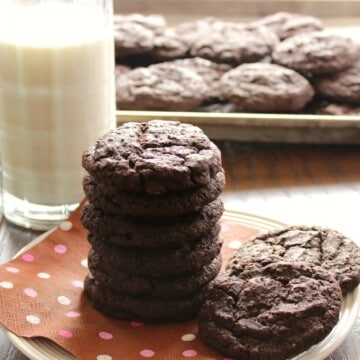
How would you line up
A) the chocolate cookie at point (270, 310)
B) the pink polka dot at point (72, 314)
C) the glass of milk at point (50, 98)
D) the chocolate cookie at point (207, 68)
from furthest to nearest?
the chocolate cookie at point (207, 68), the glass of milk at point (50, 98), the pink polka dot at point (72, 314), the chocolate cookie at point (270, 310)

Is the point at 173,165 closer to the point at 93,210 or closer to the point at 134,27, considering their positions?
the point at 93,210

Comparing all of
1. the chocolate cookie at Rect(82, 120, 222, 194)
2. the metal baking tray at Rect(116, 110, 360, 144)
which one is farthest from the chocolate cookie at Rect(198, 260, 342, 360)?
the metal baking tray at Rect(116, 110, 360, 144)

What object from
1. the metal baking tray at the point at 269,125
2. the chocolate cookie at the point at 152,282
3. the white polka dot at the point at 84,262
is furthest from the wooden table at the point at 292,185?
the chocolate cookie at the point at 152,282

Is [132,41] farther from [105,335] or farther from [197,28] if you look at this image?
[105,335]

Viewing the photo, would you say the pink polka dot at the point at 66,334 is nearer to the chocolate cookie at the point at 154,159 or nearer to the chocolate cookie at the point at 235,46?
the chocolate cookie at the point at 154,159

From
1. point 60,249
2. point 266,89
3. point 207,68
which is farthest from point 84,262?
point 207,68

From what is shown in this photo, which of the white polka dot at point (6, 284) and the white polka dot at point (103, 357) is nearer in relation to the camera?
the white polka dot at point (103, 357)
